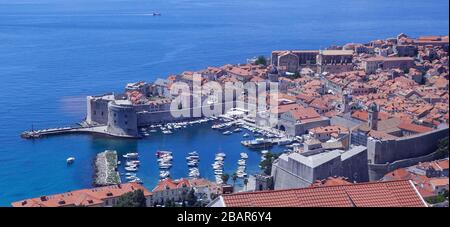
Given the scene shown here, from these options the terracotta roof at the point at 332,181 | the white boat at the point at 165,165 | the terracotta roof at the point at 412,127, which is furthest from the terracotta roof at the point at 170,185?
the terracotta roof at the point at 412,127

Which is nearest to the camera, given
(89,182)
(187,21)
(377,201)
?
(377,201)

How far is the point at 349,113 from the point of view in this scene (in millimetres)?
9188

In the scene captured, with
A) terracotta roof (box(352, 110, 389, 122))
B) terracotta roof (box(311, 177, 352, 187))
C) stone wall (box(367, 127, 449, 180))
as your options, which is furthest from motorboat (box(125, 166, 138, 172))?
terracotta roof (box(352, 110, 389, 122))

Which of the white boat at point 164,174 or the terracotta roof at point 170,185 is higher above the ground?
the terracotta roof at point 170,185

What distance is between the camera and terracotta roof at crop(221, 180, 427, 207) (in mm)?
1551

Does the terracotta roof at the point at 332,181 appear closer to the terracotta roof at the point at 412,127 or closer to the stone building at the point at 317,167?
the stone building at the point at 317,167

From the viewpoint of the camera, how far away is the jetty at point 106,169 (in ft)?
22.6

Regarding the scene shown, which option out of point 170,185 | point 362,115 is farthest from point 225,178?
point 362,115

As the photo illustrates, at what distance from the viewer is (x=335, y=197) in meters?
1.60

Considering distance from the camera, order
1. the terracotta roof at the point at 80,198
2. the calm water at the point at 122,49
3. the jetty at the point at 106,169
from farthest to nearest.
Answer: the calm water at the point at 122,49
the jetty at the point at 106,169
the terracotta roof at the point at 80,198

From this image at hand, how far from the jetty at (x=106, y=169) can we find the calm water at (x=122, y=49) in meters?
0.14
